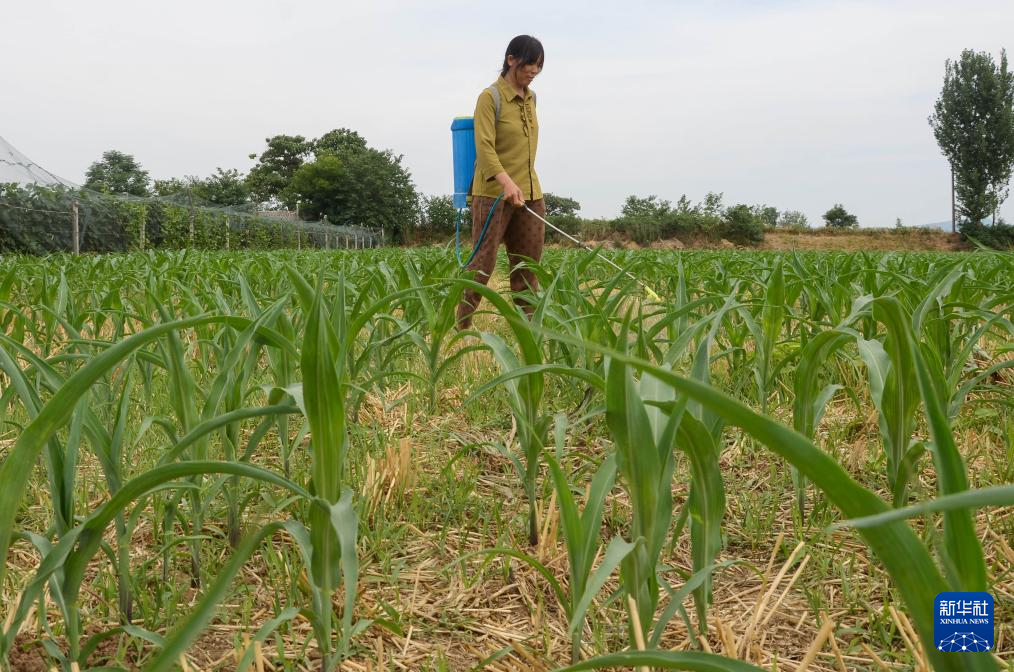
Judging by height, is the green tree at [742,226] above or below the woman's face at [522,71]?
above

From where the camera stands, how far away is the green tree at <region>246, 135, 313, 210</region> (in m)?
58.4

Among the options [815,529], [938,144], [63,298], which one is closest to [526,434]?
[815,529]

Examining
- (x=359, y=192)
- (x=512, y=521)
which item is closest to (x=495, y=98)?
(x=512, y=521)

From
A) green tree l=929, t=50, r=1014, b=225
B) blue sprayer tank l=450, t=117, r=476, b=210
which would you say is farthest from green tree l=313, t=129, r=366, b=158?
blue sprayer tank l=450, t=117, r=476, b=210

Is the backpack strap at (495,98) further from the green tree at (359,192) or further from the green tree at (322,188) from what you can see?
the green tree at (322,188)

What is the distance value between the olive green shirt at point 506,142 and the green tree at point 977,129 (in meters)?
43.7

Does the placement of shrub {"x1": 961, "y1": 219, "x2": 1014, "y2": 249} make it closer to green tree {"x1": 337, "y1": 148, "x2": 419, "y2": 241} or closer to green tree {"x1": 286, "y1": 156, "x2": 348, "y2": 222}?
green tree {"x1": 337, "y1": 148, "x2": 419, "y2": 241}

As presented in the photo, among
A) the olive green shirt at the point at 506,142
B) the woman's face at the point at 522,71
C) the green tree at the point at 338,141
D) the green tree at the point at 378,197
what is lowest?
the olive green shirt at the point at 506,142

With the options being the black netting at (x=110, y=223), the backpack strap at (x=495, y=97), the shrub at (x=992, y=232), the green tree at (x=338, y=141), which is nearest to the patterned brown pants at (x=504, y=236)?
the backpack strap at (x=495, y=97)

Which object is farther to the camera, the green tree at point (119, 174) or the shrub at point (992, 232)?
the green tree at point (119, 174)

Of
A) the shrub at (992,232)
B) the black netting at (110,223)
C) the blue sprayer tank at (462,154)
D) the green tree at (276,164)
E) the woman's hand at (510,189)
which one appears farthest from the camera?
the green tree at (276,164)

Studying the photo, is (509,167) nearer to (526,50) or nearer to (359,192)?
(526,50)

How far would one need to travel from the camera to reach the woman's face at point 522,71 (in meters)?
3.75

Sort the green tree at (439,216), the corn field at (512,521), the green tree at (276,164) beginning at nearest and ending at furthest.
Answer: the corn field at (512,521) < the green tree at (439,216) < the green tree at (276,164)
